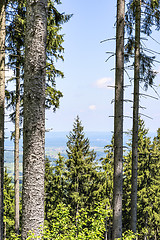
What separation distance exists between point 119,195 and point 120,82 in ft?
9.50

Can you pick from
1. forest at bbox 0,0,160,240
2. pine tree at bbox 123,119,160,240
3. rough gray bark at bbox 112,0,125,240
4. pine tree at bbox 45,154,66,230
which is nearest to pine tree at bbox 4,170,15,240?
forest at bbox 0,0,160,240

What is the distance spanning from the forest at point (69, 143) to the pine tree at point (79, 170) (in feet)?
0.29

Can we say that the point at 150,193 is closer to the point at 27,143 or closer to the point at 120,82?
the point at 120,82

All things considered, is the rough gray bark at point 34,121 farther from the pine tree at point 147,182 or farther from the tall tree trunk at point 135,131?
the pine tree at point 147,182

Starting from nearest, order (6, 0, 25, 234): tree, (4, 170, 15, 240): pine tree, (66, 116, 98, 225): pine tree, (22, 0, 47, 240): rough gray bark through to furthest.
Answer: (22, 0, 47, 240): rough gray bark
(6, 0, 25, 234): tree
(66, 116, 98, 225): pine tree
(4, 170, 15, 240): pine tree

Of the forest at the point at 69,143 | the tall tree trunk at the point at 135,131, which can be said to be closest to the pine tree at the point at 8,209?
Result: the forest at the point at 69,143

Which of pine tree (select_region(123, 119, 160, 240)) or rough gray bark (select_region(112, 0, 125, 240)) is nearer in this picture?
rough gray bark (select_region(112, 0, 125, 240))

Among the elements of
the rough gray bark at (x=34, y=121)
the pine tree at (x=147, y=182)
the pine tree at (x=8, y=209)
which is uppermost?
the rough gray bark at (x=34, y=121)

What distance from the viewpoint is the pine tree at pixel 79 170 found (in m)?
18.5

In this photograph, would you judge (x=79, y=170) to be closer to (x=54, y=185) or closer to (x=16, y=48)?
(x=54, y=185)

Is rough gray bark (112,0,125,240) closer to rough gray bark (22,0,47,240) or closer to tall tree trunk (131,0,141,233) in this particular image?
tall tree trunk (131,0,141,233)

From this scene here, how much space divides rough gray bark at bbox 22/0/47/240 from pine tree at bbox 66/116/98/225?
14.8 metres

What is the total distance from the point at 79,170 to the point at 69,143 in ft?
8.27

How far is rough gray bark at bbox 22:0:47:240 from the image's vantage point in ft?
10.5
